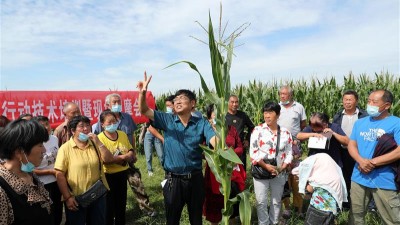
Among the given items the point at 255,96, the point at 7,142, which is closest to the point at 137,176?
the point at 7,142

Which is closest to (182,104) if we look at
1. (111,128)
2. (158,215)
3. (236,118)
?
(111,128)

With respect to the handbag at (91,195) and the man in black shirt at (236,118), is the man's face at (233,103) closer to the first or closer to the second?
the man in black shirt at (236,118)

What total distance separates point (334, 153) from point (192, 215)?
2077 mm

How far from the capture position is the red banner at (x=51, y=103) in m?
6.43

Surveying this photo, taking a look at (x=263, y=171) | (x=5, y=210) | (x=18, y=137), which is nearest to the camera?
(x=5, y=210)

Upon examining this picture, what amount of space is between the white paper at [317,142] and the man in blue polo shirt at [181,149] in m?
1.43

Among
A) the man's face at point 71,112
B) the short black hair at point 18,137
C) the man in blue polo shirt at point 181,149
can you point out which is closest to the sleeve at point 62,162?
the man's face at point 71,112

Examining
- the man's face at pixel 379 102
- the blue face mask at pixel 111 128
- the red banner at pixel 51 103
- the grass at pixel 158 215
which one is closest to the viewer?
the man's face at pixel 379 102

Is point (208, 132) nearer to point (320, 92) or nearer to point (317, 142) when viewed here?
point (317, 142)

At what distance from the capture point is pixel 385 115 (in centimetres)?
355

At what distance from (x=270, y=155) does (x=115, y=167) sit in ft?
6.27

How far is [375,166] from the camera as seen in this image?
11.2ft

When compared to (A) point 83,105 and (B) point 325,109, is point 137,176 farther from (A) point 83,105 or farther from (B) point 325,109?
(B) point 325,109

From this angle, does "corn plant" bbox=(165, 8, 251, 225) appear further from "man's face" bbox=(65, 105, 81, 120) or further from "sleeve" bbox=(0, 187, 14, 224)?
"man's face" bbox=(65, 105, 81, 120)
